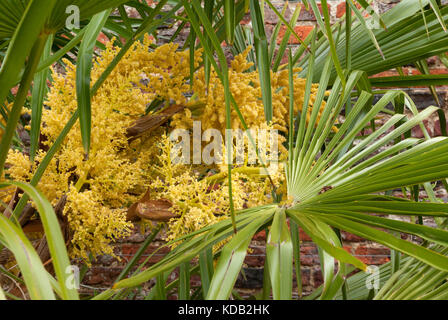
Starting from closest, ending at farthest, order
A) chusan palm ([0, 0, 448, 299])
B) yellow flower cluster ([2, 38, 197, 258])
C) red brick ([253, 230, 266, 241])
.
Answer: chusan palm ([0, 0, 448, 299]), yellow flower cluster ([2, 38, 197, 258]), red brick ([253, 230, 266, 241])

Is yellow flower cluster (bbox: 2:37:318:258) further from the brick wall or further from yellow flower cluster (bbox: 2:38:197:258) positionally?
the brick wall

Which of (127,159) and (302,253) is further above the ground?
(127,159)

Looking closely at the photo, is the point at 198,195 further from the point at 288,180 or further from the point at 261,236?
the point at 261,236

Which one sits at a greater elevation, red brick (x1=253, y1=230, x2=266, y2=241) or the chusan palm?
the chusan palm

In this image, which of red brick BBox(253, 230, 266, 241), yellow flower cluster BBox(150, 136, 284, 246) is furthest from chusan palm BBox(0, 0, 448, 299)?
red brick BBox(253, 230, 266, 241)

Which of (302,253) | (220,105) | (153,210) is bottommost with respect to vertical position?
(302,253)

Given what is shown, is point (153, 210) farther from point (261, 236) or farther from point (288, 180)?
point (261, 236)

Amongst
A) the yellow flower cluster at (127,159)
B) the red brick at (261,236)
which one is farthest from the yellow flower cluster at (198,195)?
the red brick at (261,236)

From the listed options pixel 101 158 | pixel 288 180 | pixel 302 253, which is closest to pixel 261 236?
pixel 302 253

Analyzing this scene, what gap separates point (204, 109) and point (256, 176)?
0.11m

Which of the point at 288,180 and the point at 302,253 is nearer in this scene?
the point at 288,180

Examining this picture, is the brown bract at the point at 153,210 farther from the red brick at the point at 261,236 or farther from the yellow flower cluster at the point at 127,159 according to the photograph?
the red brick at the point at 261,236

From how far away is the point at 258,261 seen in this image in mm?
1567
